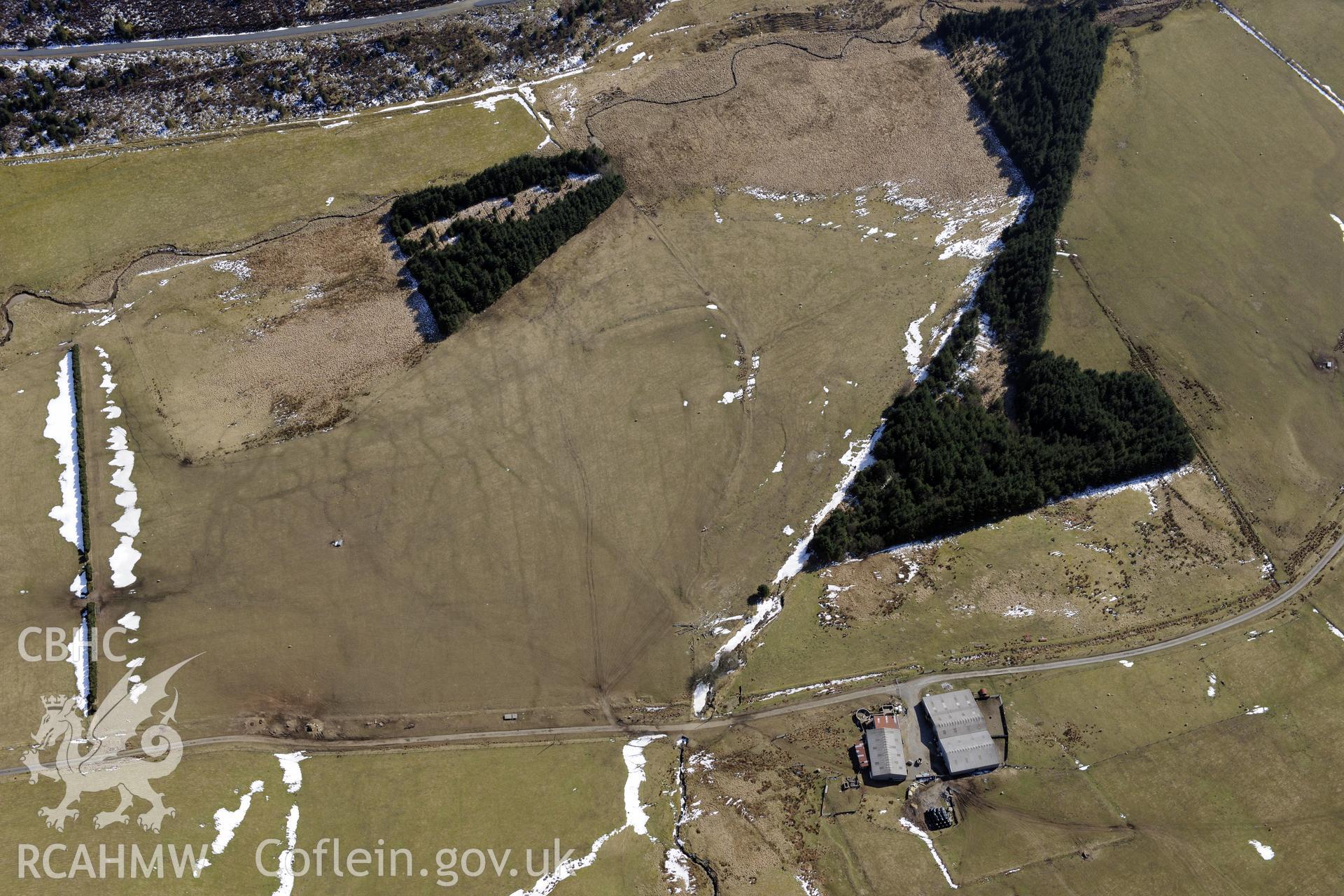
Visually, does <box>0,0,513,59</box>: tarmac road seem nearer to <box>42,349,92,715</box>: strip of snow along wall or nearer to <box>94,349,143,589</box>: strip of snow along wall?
<box>42,349,92,715</box>: strip of snow along wall

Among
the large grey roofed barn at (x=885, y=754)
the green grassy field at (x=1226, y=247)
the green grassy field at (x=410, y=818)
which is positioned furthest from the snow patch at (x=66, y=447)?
the green grassy field at (x=1226, y=247)

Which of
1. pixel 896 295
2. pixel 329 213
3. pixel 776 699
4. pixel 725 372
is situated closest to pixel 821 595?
pixel 776 699

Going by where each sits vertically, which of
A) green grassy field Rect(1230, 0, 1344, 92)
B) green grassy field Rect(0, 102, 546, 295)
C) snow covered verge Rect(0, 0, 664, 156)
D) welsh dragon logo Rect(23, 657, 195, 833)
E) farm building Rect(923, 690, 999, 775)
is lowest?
welsh dragon logo Rect(23, 657, 195, 833)

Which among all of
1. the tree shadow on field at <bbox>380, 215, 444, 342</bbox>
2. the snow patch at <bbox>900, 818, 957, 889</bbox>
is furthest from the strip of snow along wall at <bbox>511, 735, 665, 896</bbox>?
the tree shadow on field at <bbox>380, 215, 444, 342</bbox>

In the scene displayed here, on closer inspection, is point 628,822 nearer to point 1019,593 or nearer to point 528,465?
point 528,465

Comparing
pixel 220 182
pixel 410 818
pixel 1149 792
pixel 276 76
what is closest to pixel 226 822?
pixel 410 818

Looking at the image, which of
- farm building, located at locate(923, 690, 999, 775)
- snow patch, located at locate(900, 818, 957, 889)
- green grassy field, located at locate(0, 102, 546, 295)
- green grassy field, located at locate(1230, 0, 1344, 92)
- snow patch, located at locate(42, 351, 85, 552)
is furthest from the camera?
green grassy field, located at locate(1230, 0, 1344, 92)

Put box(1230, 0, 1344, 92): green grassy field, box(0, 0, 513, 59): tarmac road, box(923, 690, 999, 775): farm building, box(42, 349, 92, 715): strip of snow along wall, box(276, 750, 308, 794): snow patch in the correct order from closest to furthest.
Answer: box(276, 750, 308, 794): snow patch
box(923, 690, 999, 775): farm building
box(42, 349, 92, 715): strip of snow along wall
box(0, 0, 513, 59): tarmac road
box(1230, 0, 1344, 92): green grassy field
